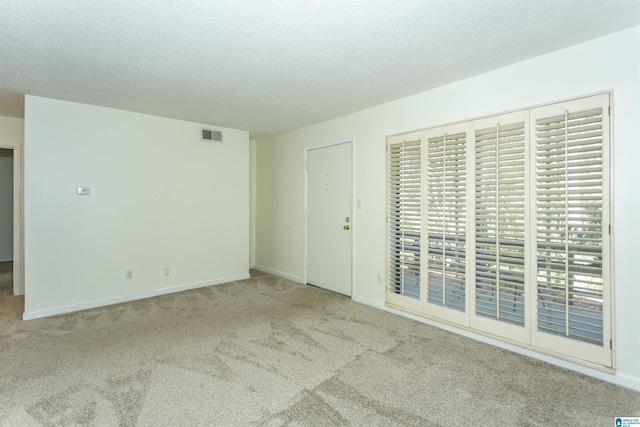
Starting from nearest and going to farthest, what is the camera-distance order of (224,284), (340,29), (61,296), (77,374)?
(340,29)
(77,374)
(61,296)
(224,284)

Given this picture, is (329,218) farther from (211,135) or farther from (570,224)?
(570,224)

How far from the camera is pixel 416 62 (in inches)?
104

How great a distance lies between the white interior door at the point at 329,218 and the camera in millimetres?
4305

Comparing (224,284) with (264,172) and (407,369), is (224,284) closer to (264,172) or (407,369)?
(264,172)

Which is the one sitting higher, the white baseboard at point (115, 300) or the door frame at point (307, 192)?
the door frame at point (307, 192)

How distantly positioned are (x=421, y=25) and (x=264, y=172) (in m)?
4.15

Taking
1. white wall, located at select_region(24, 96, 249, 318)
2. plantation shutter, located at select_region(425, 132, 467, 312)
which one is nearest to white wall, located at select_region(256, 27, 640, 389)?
plantation shutter, located at select_region(425, 132, 467, 312)

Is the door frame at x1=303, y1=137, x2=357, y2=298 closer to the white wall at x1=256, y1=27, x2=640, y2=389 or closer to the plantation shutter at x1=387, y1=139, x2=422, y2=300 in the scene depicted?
the white wall at x1=256, y1=27, x2=640, y2=389

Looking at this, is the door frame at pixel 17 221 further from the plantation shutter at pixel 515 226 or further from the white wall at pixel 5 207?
the plantation shutter at pixel 515 226

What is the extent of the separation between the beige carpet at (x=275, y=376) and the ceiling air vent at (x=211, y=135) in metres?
2.61

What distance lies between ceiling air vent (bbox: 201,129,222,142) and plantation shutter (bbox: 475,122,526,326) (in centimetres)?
364

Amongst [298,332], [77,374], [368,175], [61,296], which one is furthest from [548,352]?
[61,296]

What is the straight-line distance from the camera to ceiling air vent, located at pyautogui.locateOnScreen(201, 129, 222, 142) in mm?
4738

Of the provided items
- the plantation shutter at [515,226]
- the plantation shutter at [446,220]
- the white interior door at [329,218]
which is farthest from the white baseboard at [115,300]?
the plantation shutter at [446,220]
